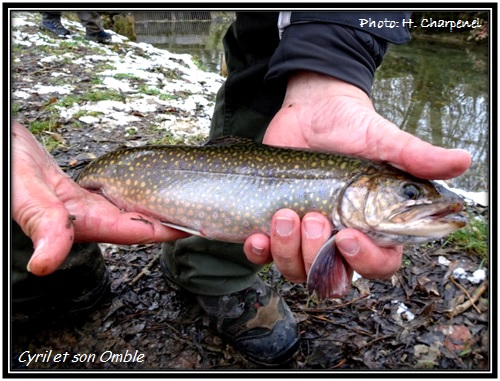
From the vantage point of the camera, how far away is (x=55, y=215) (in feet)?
6.05

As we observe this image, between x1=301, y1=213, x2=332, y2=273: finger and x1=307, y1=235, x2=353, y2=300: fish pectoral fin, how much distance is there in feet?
0.11

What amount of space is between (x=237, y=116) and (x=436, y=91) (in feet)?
31.3

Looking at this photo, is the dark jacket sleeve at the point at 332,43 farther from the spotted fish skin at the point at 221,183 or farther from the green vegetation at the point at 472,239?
the green vegetation at the point at 472,239

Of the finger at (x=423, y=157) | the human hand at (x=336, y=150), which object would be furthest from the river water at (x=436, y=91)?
the finger at (x=423, y=157)

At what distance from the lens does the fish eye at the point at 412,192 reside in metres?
2.08

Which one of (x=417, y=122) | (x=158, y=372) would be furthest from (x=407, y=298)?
(x=417, y=122)

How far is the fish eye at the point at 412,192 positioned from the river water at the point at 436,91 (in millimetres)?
2795

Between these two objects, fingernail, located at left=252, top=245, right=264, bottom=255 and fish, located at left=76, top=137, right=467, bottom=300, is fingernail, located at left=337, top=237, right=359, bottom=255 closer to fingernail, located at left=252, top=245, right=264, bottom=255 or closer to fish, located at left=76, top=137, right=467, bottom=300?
fish, located at left=76, top=137, right=467, bottom=300

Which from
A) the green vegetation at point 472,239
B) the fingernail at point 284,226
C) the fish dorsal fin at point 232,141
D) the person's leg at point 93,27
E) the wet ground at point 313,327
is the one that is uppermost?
the person's leg at point 93,27

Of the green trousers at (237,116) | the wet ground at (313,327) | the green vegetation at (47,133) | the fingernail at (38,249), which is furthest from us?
the green vegetation at (47,133)

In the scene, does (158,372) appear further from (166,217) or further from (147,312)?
(166,217)

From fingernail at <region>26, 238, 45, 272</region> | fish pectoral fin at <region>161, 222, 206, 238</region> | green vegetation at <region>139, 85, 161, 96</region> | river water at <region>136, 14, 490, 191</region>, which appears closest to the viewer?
fingernail at <region>26, 238, 45, 272</region>

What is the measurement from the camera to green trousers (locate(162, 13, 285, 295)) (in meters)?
2.87

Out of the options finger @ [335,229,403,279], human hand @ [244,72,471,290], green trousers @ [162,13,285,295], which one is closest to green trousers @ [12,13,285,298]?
green trousers @ [162,13,285,295]
